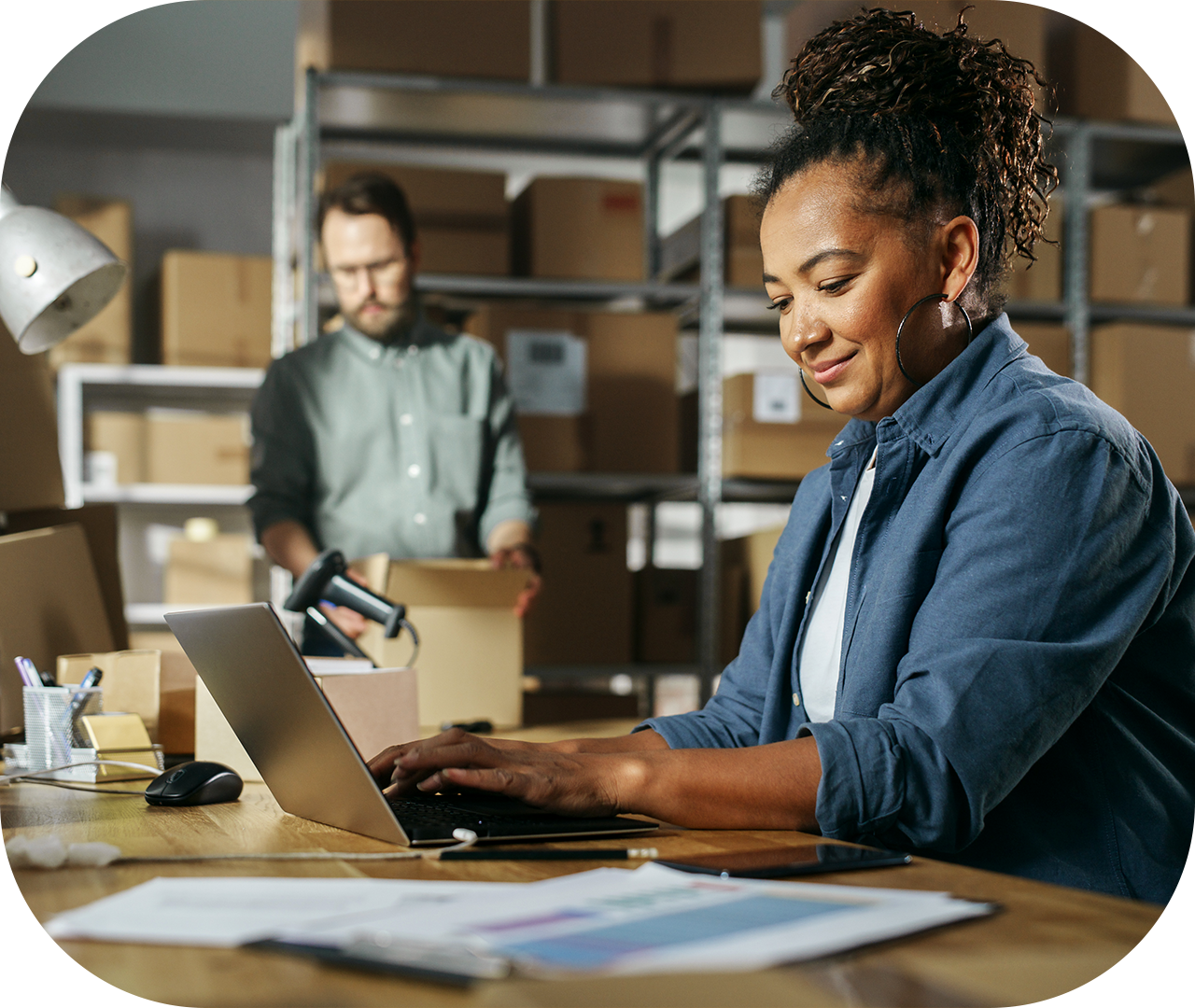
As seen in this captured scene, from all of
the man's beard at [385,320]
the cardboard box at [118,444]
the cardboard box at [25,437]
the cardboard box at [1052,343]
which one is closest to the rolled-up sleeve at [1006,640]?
the cardboard box at [25,437]

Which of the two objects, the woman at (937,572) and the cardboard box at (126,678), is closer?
the woman at (937,572)

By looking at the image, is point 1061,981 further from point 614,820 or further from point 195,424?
point 195,424

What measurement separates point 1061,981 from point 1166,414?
3.21 meters

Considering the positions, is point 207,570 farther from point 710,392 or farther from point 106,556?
point 106,556

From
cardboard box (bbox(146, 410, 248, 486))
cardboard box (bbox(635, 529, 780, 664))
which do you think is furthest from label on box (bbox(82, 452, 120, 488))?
cardboard box (bbox(635, 529, 780, 664))

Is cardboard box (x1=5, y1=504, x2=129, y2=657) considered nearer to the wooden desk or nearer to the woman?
the woman

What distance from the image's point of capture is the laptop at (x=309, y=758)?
2.62ft

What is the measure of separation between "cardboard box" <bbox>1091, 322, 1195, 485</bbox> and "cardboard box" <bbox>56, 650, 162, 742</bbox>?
2715 millimetres

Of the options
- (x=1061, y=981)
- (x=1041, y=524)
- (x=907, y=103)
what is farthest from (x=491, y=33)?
(x=1061, y=981)

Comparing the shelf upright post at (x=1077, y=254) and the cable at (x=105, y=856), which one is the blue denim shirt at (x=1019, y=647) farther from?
the shelf upright post at (x=1077, y=254)

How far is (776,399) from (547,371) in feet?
2.02

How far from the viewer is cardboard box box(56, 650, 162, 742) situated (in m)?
1.45

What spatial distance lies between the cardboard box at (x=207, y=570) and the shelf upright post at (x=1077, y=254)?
263cm

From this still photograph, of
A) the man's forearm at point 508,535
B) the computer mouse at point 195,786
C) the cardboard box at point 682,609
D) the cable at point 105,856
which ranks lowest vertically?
the cardboard box at point 682,609
